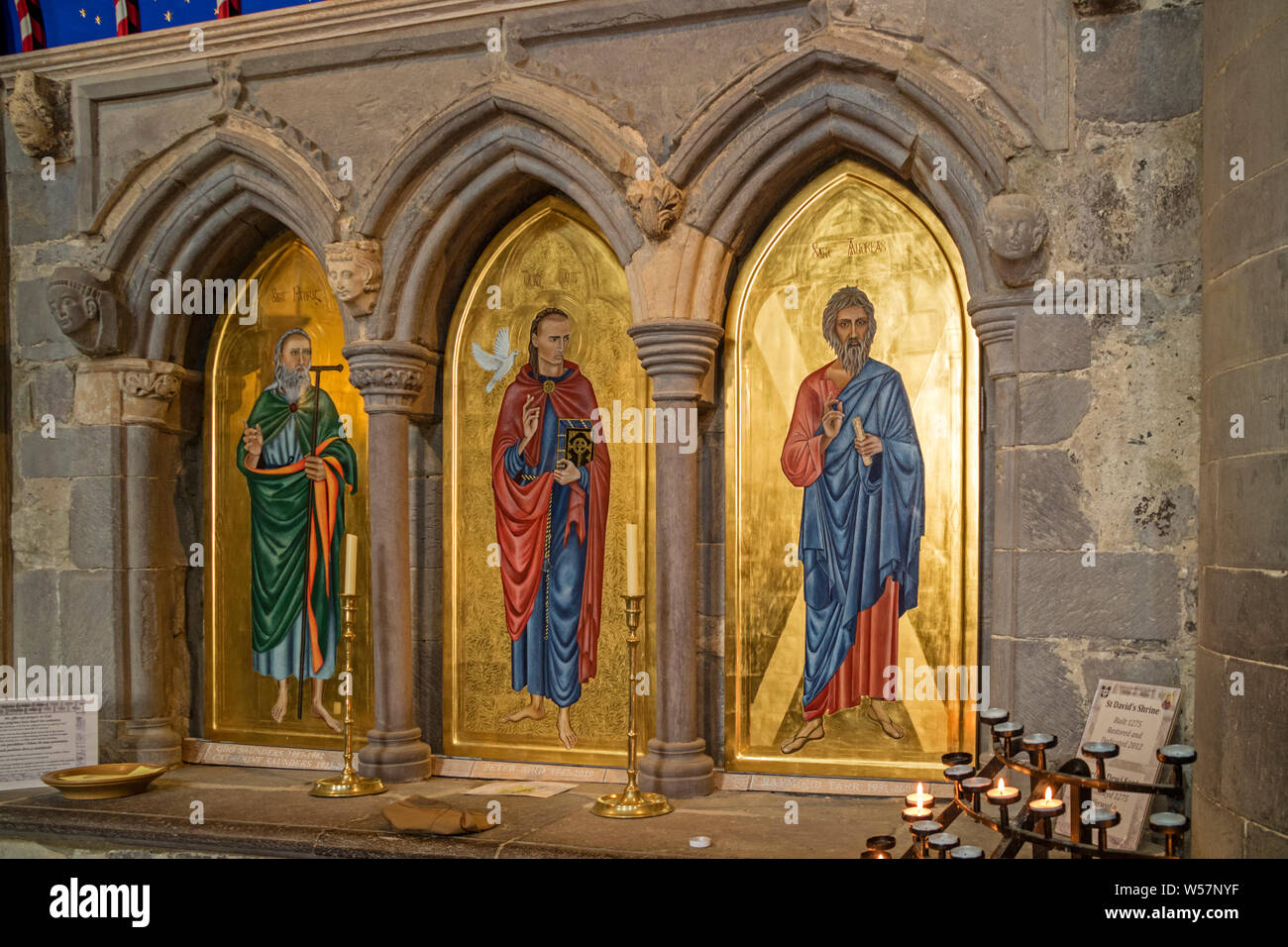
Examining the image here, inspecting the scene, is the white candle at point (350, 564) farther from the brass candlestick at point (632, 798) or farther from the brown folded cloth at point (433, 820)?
the brass candlestick at point (632, 798)

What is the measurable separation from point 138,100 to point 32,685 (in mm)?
2797

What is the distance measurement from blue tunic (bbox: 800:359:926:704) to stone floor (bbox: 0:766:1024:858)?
638 millimetres

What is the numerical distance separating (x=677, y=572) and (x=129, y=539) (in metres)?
2.65

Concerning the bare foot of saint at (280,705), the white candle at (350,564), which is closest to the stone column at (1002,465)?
the white candle at (350,564)

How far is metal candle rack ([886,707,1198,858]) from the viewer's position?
3.17 m

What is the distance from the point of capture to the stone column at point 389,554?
17.5 ft

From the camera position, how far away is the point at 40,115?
5.64 meters

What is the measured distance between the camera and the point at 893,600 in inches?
195

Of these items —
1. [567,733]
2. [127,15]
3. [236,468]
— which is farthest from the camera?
[236,468]

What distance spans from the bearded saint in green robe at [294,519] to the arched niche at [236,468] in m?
0.05

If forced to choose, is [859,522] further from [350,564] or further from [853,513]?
[350,564]

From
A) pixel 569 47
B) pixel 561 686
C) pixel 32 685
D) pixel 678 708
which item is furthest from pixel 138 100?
pixel 678 708

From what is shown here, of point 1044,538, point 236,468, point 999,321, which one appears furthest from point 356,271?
point 1044,538

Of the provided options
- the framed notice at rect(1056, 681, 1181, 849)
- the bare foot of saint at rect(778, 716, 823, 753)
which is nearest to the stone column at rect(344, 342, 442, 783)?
the bare foot of saint at rect(778, 716, 823, 753)
